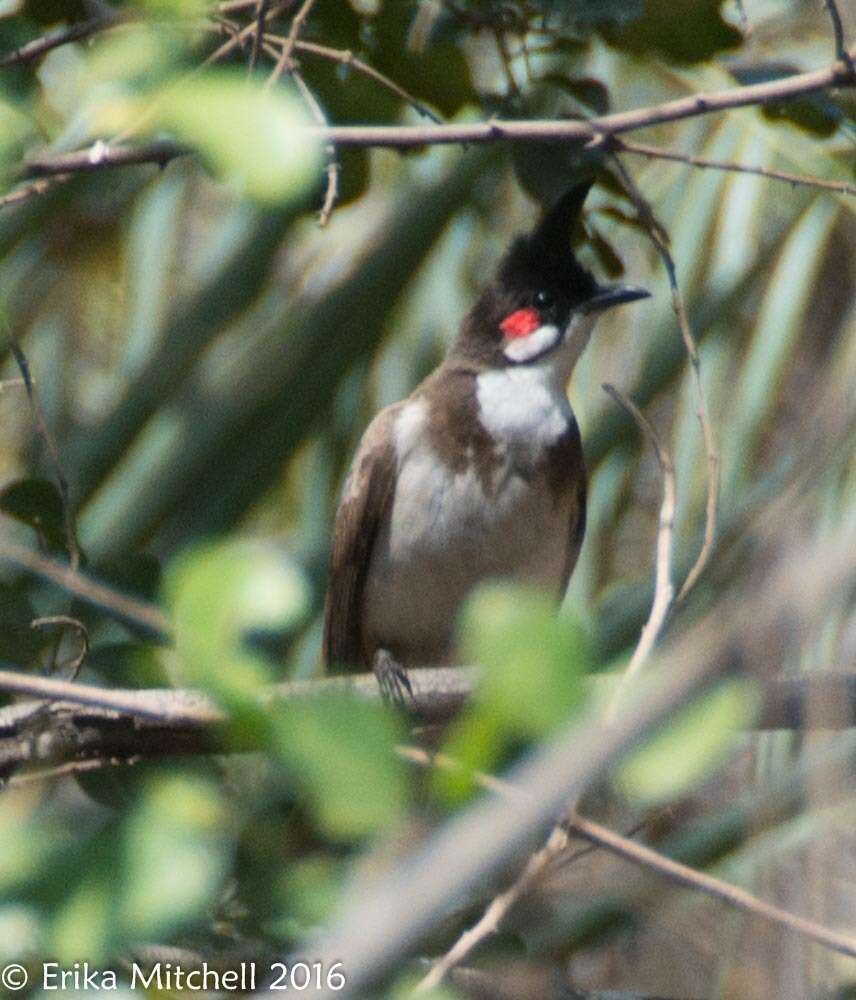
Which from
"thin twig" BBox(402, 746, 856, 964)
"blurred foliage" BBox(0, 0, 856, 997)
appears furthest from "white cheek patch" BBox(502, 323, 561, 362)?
"thin twig" BBox(402, 746, 856, 964)

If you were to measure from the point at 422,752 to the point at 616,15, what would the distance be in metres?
1.30

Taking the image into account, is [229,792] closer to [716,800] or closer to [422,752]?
[422,752]

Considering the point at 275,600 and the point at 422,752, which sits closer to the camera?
the point at 275,600

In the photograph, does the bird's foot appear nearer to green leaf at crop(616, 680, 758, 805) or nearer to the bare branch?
the bare branch

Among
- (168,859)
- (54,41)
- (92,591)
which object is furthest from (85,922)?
(54,41)

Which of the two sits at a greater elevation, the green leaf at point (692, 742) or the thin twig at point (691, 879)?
the green leaf at point (692, 742)

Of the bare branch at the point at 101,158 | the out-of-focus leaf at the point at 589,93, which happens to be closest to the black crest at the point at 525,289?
the out-of-focus leaf at the point at 589,93

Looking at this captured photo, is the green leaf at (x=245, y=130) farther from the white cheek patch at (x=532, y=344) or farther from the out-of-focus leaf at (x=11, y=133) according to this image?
the white cheek patch at (x=532, y=344)

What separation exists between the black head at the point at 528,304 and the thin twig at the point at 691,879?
1953 millimetres

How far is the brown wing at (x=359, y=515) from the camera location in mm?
2891

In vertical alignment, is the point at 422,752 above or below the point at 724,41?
above

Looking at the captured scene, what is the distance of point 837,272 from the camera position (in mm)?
3484

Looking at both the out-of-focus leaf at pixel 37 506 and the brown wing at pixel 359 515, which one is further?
the brown wing at pixel 359 515

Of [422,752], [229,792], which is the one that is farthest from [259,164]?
[229,792]
